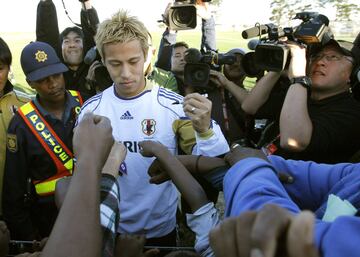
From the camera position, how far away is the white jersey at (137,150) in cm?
202

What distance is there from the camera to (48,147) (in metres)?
2.36

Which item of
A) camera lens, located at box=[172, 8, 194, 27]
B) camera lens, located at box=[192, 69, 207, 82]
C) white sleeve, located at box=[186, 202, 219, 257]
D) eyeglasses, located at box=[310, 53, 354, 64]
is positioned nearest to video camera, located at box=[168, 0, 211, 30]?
camera lens, located at box=[172, 8, 194, 27]

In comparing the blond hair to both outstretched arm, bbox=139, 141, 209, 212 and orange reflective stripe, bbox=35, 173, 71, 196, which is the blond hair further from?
orange reflective stripe, bbox=35, 173, 71, 196

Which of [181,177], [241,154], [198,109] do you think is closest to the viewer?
[241,154]

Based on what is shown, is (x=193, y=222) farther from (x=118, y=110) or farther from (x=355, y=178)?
(x=118, y=110)

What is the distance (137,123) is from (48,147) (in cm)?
68

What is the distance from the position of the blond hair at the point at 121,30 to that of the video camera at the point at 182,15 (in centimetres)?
51

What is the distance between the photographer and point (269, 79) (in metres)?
2.62

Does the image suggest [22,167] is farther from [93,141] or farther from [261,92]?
[261,92]

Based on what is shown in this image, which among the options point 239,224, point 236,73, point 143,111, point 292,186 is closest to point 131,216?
point 143,111

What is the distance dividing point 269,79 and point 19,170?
174cm

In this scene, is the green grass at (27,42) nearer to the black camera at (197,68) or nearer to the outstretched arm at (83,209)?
the black camera at (197,68)

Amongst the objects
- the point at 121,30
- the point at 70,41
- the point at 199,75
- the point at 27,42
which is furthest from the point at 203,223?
the point at 27,42

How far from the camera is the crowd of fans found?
909mm
